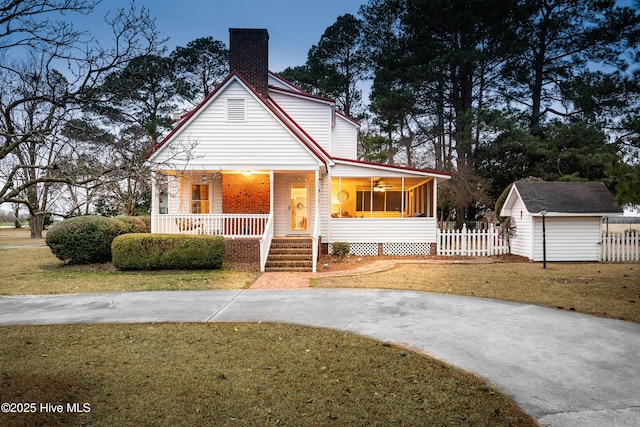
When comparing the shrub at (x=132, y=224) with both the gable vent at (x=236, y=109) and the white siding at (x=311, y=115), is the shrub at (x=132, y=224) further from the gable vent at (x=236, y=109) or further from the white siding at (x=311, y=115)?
the white siding at (x=311, y=115)

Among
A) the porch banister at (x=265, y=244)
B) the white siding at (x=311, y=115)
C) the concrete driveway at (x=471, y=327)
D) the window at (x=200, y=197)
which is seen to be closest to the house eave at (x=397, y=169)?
the white siding at (x=311, y=115)

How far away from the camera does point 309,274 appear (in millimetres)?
12492

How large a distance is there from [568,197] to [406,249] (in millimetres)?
6816

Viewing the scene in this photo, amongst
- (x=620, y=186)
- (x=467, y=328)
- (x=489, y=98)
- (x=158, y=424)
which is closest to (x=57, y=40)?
(x=158, y=424)

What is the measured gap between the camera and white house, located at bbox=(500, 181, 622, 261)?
15609mm

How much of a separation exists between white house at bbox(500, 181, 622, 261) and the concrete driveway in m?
8.84

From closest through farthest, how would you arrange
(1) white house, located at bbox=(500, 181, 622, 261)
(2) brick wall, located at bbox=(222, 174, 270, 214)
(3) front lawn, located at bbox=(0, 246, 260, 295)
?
1. (3) front lawn, located at bbox=(0, 246, 260, 295)
2. (1) white house, located at bbox=(500, 181, 622, 261)
3. (2) brick wall, located at bbox=(222, 174, 270, 214)

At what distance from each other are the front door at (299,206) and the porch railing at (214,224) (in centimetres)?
268

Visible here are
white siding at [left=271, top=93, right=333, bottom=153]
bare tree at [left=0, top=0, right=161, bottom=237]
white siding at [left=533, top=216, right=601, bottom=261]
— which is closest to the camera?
bare tree at [left=0, top=0, right=161, bottom=237]

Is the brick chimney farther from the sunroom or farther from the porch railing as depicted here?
the porch railing

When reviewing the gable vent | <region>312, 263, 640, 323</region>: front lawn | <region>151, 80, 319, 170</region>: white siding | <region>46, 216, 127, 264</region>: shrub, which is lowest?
<region>312, 263, 640, 323</region>: front lawn

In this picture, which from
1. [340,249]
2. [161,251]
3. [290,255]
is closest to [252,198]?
[290,255]

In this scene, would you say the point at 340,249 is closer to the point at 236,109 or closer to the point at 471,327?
the point at 236,109

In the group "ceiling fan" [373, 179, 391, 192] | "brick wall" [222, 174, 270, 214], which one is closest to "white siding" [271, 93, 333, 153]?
"ceiling fan" [373, 179, 391, 192]
